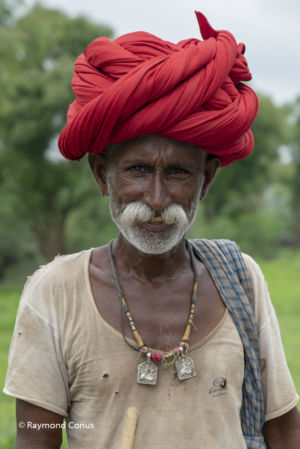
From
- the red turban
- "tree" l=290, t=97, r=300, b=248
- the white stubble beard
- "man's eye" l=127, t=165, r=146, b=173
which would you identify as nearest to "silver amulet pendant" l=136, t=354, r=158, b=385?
the white stubble beard

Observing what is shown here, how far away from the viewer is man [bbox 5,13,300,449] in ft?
6.09

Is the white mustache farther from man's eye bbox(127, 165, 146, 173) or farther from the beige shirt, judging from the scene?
the beige shirt

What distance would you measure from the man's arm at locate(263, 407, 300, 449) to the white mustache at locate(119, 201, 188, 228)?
2.59 ft

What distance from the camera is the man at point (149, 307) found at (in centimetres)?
186

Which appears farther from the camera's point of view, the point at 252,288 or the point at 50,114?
the point at 50,114

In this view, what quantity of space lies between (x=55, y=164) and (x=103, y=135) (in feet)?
54.4

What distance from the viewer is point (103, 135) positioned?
74.4 inches

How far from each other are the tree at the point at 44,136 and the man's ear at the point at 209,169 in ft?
49.1

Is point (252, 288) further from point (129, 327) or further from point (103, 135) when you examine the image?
point (103, 135)

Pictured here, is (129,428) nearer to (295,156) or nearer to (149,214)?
(149,214)

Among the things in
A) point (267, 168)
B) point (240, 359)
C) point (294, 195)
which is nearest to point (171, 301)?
point (240, 359)

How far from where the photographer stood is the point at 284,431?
2.05 m

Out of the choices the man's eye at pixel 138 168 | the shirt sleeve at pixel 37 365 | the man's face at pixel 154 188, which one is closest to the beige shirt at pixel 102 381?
the shirt sleeve at pixel 37 365

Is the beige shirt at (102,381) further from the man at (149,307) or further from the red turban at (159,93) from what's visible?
the red turban at (159,93)
